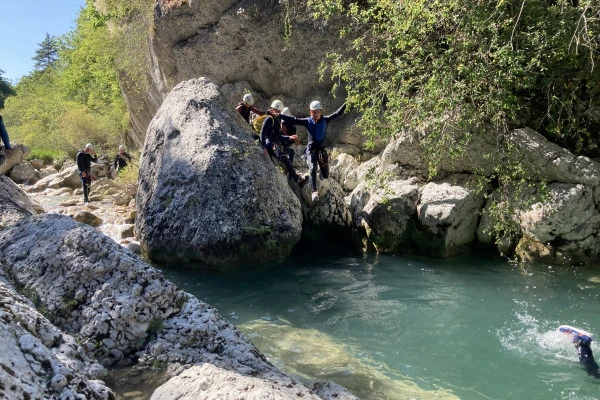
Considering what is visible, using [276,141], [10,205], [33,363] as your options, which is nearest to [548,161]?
[276,141]

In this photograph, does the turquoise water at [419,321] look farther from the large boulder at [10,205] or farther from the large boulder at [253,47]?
the large boulder at [253,47]

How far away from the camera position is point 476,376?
4316mm

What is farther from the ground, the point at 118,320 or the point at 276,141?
the point at 276,141

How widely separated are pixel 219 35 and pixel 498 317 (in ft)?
38.7

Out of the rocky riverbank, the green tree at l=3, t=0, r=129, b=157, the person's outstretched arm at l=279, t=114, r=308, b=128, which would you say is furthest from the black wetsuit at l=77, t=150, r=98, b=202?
the rocky riverbank

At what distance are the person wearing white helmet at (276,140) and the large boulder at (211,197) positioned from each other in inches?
12.0

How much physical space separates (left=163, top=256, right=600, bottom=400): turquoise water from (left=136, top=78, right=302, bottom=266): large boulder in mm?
470

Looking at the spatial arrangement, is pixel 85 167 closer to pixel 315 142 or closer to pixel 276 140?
pixel 276 140

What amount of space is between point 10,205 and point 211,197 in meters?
3.13

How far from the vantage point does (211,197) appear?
795 centimetres

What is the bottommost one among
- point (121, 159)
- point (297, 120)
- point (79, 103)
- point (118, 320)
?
point (118, 320)

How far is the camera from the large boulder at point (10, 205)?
6164 millimetres

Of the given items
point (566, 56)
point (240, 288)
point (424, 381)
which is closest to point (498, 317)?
point (424, 381)

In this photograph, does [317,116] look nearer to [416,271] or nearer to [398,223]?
[398,223]
